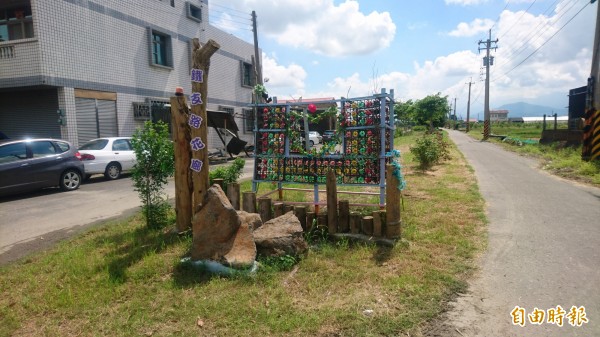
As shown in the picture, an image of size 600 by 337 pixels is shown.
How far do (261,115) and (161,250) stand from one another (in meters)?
2.83

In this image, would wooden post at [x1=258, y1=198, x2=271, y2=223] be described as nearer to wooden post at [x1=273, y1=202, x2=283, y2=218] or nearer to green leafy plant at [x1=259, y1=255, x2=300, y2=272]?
wooden post at [x1=273, y1=202, x2=283, y2=218]

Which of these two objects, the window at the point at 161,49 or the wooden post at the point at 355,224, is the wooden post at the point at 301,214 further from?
the window at the point at 161,49

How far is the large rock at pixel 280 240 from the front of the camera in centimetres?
429

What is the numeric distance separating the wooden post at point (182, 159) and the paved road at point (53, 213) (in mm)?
2054

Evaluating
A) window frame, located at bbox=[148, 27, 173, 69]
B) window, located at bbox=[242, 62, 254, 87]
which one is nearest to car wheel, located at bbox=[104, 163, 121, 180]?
window frame, located at bbox=[148, 27, 173, 69]

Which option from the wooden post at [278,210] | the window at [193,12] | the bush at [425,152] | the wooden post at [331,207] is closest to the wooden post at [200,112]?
the wooden post at [278,210]

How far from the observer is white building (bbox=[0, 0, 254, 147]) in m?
12.4

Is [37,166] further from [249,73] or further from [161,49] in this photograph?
[249,73]

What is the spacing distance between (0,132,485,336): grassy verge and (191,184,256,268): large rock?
259 mm

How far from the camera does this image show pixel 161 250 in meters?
4.85

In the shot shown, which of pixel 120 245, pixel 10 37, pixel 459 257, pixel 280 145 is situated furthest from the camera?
pixel 10 37

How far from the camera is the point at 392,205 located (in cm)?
455

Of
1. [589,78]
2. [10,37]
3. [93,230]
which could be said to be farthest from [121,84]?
[589,78]

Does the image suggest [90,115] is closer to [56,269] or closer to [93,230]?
[93,230]
